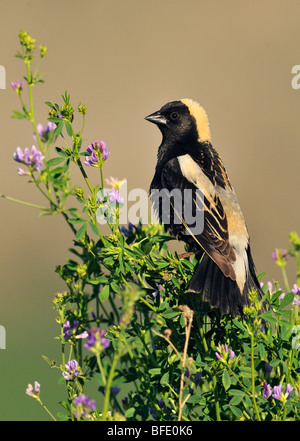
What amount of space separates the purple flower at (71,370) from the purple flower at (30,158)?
62cm

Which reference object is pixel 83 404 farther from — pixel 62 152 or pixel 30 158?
pixel 62 152

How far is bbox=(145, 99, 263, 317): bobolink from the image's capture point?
2.35 m

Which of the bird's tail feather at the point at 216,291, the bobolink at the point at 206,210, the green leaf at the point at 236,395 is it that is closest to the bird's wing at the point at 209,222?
the bobolink at the point at 206,210

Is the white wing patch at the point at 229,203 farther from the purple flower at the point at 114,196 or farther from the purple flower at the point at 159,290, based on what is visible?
the purple flower at the point at 114,196

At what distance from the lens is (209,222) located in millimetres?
2949

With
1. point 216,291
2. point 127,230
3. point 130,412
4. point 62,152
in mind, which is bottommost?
point 130,412

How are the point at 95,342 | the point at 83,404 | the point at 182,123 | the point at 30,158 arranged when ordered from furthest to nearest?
the point at 182,123 < the point at 30,158 < the point at 83,404 < the point at 95,342

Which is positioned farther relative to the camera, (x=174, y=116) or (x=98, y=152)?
(x=174, y=116)

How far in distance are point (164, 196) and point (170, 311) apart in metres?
1.19

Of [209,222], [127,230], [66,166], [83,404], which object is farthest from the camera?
[209,222]

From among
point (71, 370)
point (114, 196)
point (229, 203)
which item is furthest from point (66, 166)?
point (229, 203)

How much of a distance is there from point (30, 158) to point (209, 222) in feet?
4.34
